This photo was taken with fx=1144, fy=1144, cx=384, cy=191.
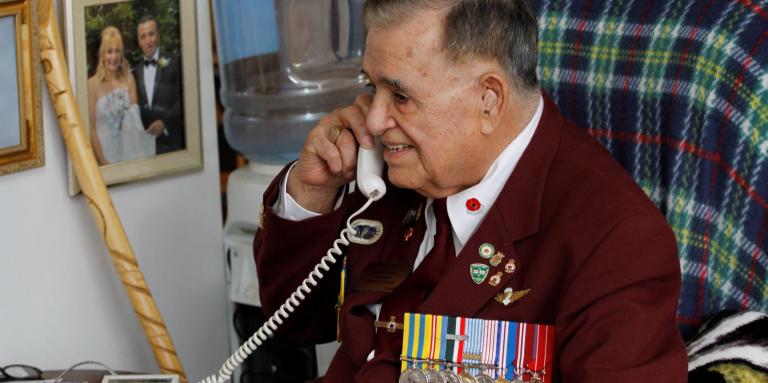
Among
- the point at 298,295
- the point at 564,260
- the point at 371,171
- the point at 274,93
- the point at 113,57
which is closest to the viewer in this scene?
the point at 564,260

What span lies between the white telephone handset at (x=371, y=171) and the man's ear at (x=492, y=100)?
250mm

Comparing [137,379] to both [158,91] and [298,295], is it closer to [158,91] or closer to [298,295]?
[298,295]

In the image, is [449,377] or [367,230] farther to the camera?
[367,230]

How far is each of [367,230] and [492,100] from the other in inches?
15.7

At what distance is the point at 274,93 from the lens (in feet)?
9.37

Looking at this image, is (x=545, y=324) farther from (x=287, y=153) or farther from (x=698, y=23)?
(x=287, y=153)

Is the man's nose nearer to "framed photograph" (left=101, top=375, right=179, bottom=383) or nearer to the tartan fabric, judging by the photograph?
the tartan fabric

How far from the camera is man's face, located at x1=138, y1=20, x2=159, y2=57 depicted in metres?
2.58

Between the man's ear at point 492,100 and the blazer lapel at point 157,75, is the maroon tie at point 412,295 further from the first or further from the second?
the blazer lapel at point 157,75

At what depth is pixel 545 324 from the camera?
1.70 meters

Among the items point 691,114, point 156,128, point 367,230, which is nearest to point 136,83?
point 156,128

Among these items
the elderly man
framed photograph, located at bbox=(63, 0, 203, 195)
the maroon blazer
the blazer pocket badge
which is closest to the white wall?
framed photograph, located at bbox=(63, 0, 203, 195)

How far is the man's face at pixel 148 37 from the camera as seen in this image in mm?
2582

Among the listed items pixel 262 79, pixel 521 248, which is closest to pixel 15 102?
pixel 262 79
